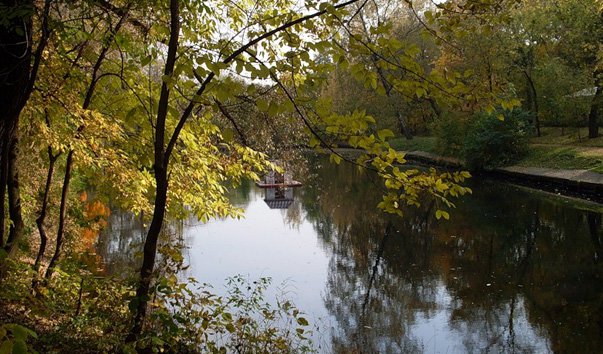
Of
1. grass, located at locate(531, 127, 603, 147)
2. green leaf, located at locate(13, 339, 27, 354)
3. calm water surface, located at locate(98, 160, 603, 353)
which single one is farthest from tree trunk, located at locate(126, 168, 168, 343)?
grass, located at locate(531, 127, 603, 147)

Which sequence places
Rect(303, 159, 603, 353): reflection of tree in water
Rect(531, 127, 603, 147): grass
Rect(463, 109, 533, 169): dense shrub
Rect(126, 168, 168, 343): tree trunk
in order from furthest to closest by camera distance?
Rect(463, 109, 533, 169): dense shrub
Rect(531, 127, 603, 147): grass
Rect(303, 159, 603, 353): reflection of tree in water
Rect(126, 168, 168, 343): tree trunk

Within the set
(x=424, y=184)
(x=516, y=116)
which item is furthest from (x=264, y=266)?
(x=516, y=116)

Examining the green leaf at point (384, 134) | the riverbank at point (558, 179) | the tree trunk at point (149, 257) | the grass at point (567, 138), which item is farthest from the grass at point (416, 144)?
the green leaf at point (384, 134)

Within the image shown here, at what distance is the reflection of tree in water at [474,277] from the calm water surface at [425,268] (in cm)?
3

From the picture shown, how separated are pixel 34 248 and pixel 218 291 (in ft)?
13.4

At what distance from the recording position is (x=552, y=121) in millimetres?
33031

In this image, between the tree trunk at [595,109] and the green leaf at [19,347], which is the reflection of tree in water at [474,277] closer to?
the green leaf at [19,347]

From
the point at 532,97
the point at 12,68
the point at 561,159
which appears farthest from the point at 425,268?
the point at 532,97

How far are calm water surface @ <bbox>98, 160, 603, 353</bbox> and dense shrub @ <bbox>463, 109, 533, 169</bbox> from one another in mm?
6825

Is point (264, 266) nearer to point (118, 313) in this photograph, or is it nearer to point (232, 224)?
point (232, 224)

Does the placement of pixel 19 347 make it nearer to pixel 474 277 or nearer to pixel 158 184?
pixel 158 184

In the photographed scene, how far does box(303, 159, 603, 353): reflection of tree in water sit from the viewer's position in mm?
8023

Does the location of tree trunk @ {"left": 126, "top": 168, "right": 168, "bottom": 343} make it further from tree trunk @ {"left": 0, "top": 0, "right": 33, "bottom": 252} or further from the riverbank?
the riverbank

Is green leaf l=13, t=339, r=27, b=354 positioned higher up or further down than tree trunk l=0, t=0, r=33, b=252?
further down
